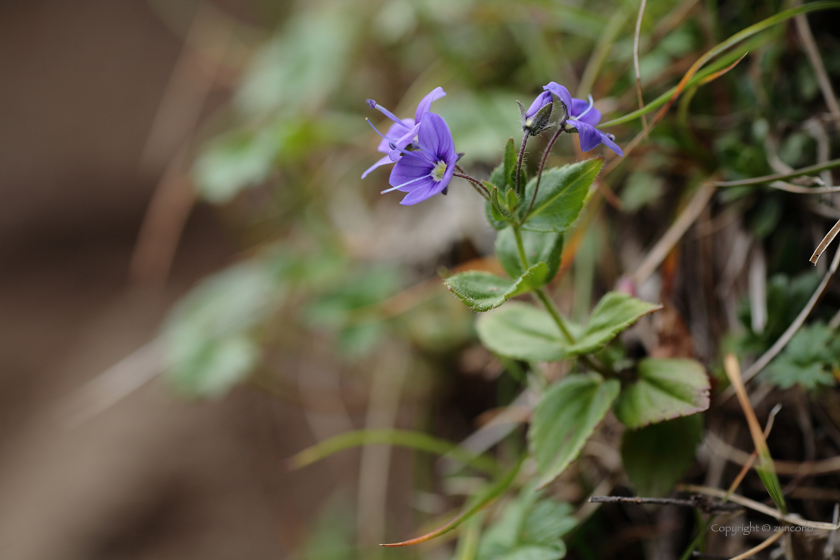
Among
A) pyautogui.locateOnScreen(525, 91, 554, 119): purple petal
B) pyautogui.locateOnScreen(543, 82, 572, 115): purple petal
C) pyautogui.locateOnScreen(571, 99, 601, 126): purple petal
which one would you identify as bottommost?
pyautogui.locateOnScreen(571, 99, 601, 126): purple petal

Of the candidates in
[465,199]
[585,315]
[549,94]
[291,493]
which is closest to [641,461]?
[585,315]

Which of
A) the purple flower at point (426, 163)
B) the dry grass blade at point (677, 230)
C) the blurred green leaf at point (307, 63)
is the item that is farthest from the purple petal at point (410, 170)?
the blurred green leaf at point (307, 63)

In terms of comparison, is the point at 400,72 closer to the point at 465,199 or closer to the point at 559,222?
the point at 465,199

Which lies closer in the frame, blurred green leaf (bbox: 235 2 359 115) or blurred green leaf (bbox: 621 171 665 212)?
blurred green leaf (bbox: 621 171 665 212)

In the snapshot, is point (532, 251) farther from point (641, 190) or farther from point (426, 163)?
point (641, 190)

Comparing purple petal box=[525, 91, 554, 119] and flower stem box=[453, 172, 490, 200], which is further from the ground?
purple petal box=[525, 91, 554, 119]

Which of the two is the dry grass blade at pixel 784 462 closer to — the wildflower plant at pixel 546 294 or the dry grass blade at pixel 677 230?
the wildflower plant at pixel 546 294

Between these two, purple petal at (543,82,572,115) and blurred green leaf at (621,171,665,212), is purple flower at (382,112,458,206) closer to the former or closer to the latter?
purple petal at (543,82,572,115)

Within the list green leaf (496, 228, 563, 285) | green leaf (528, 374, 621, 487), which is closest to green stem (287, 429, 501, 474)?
green leaf (528, 374, 621, 487)
